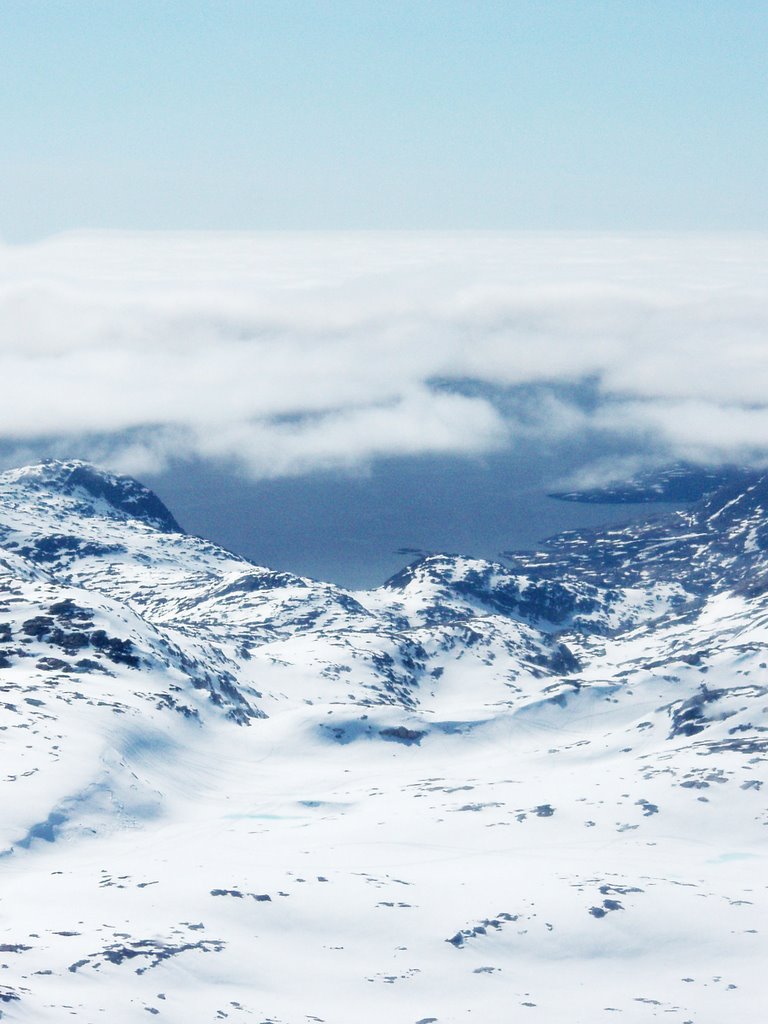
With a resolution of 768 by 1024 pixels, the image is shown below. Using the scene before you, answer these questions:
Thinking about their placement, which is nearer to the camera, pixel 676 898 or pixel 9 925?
pixel 9 925

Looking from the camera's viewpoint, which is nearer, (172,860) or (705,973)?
(705,973)

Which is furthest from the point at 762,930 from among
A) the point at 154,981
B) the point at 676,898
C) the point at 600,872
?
the point at 154,981

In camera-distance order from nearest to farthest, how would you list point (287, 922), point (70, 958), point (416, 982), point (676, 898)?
point (70, 958) < point (416, 982) < point (287, 922) < point (676, 898)

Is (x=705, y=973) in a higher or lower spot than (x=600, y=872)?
lower

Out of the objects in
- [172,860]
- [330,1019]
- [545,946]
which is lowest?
[330,1019]

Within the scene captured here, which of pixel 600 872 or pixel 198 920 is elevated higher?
pixel 600 872

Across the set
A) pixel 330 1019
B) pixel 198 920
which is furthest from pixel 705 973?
pixel 198 920

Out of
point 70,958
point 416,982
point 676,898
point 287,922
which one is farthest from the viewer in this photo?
point 676,898

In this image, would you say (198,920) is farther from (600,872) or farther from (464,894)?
(600,872)

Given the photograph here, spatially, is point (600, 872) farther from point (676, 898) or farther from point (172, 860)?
point (172, 860)
